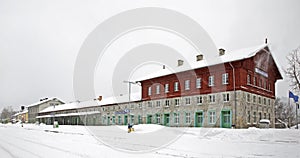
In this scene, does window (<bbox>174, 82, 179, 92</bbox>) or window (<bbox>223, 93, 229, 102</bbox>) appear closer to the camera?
window (<bbox>223, 93, 229, 102</bbox>)

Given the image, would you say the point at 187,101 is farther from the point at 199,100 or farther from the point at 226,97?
the point at 226,97

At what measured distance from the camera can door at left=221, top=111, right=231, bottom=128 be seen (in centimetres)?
3063

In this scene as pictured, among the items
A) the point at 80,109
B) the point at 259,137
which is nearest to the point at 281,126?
the point at 259,137

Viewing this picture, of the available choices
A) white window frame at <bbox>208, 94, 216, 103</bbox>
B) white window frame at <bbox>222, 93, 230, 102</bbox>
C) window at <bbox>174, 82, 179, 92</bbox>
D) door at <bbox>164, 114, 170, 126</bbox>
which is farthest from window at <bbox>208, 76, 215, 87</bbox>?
door at <bbox>164, 114, 170, 126</bbox>

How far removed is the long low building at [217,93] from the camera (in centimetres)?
3073

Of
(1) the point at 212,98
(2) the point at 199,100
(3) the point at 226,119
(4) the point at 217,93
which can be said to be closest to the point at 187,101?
(2) the point at 199,100

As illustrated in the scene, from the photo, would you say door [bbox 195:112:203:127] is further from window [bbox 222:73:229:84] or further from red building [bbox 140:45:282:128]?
window [bbox 222:73:229:84]

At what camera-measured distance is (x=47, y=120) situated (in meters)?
79.8

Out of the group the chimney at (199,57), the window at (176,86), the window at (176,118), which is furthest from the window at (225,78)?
the window at (176,118)

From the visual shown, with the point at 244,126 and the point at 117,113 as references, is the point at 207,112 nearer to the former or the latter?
the point at 244,126

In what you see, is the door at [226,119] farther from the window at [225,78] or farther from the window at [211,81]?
the window at [211,81]

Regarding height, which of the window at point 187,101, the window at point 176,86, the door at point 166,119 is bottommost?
the door at point 166,119

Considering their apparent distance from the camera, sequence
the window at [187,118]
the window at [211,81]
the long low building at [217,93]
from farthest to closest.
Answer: the window at [187,118]
the window at [211,81]
the long low building at [217,93]

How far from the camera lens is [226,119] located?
31000mm
